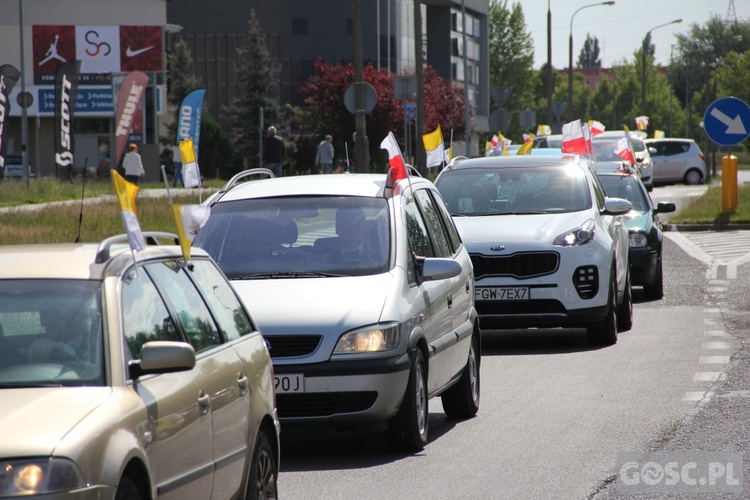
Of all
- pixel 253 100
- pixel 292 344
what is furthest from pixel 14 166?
pixel 292 344

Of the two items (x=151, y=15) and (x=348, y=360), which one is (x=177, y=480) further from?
(x=151, y=15)

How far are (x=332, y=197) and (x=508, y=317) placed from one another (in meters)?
4.25

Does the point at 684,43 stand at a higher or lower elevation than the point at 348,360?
higher

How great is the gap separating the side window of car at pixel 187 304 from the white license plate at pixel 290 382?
198 centimetres

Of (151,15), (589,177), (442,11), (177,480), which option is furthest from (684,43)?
(177,480)

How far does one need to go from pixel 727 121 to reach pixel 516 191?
11063mm

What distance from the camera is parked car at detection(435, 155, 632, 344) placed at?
1275 centimetres

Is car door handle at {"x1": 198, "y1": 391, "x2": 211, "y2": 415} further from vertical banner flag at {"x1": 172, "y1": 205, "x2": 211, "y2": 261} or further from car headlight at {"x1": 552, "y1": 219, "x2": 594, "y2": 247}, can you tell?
car headlight at {"x1": 552, "y1": 219, "x2": 594, "y2": 247}

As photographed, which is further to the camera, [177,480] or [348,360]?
[348,360]

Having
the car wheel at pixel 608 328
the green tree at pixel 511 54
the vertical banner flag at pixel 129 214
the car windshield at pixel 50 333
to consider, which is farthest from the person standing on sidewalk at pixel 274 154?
the green tree at pixel 511 54

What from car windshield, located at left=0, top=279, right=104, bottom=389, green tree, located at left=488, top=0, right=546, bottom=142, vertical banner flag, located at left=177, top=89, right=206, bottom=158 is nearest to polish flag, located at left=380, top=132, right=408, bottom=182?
car windshield, located at left=0, top=279, right=104, bottom=389

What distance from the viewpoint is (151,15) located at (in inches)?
2699

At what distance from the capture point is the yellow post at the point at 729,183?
1233 inches

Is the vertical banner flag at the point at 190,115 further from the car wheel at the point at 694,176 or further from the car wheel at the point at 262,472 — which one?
the car wheel at the point at 262,472
